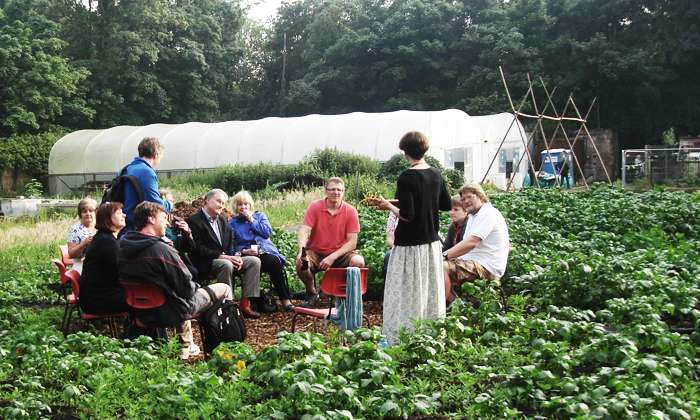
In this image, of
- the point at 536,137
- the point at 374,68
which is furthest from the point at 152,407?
the point at 374,68

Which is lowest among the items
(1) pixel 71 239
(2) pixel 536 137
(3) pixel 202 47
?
(1) pixel 71 239

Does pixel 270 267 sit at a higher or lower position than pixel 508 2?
lower

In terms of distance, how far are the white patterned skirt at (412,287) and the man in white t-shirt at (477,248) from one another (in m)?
0.89

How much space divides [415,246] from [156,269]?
192 centimetres

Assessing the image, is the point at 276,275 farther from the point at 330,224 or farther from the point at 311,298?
the point at 330,224

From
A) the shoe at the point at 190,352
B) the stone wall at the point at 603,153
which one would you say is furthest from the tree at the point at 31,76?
the shoe at the point at 190,352

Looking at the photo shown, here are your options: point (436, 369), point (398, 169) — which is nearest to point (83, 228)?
point (436, 369)

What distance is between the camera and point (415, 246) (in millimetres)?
4672

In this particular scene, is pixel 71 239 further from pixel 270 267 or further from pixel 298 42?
pixel 298 42

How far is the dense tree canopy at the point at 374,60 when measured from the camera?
28609 millimetres

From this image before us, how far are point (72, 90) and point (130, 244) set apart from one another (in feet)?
92.7

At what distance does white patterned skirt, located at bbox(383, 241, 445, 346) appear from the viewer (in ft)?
15.3

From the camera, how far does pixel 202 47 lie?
37.2m

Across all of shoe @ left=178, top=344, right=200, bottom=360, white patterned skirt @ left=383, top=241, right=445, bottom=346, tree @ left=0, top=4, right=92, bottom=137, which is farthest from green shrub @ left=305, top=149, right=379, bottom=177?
tree @ left=0, top=4, right=92, bottom=137
